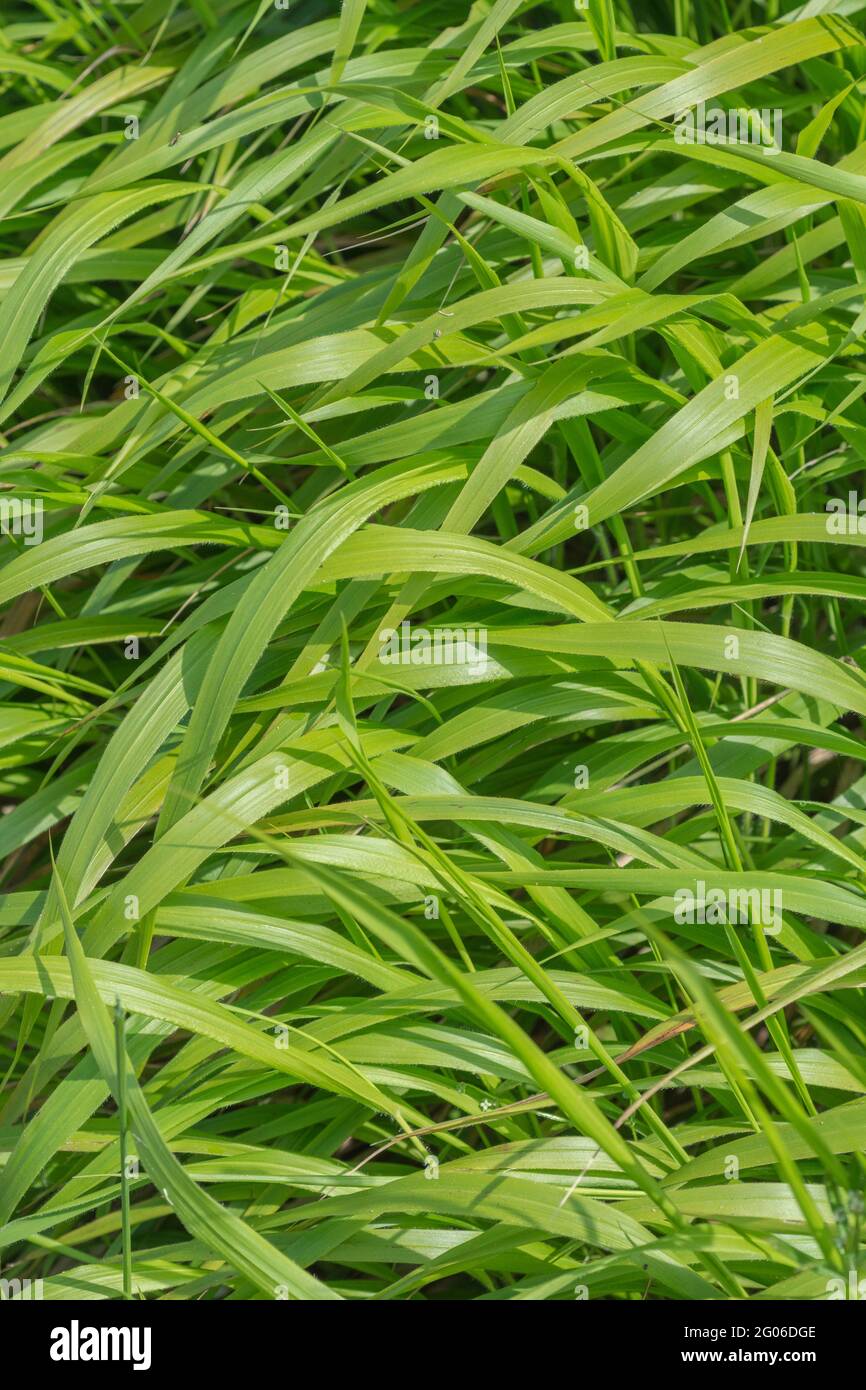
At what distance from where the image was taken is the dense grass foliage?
0.86m

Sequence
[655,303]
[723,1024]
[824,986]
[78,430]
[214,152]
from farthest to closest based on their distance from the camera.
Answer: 1. [214,152]
2. [78,430]
3. [655,303]
4. [824,986]
5. [723,1024]

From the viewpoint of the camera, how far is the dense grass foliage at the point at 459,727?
86cm

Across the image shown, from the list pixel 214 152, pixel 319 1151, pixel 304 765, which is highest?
pixel 214 152

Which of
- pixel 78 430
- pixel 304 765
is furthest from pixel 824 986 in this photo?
pixel 78 430

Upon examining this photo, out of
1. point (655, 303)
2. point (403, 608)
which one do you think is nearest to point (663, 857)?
point (403, 608)

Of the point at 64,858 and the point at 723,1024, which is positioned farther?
the point at 64,858

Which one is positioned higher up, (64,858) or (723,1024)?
(64,858)

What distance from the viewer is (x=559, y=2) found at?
1.24 m

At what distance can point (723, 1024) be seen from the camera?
0.59m

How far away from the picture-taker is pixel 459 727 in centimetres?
98

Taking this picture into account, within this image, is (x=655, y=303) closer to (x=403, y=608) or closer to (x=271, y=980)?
(x=403, y=608)

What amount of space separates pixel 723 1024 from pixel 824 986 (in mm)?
309

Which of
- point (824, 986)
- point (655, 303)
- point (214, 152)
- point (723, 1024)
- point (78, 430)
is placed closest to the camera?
point (723, 1024)

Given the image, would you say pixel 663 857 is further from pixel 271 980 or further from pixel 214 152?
pixel 214 152
